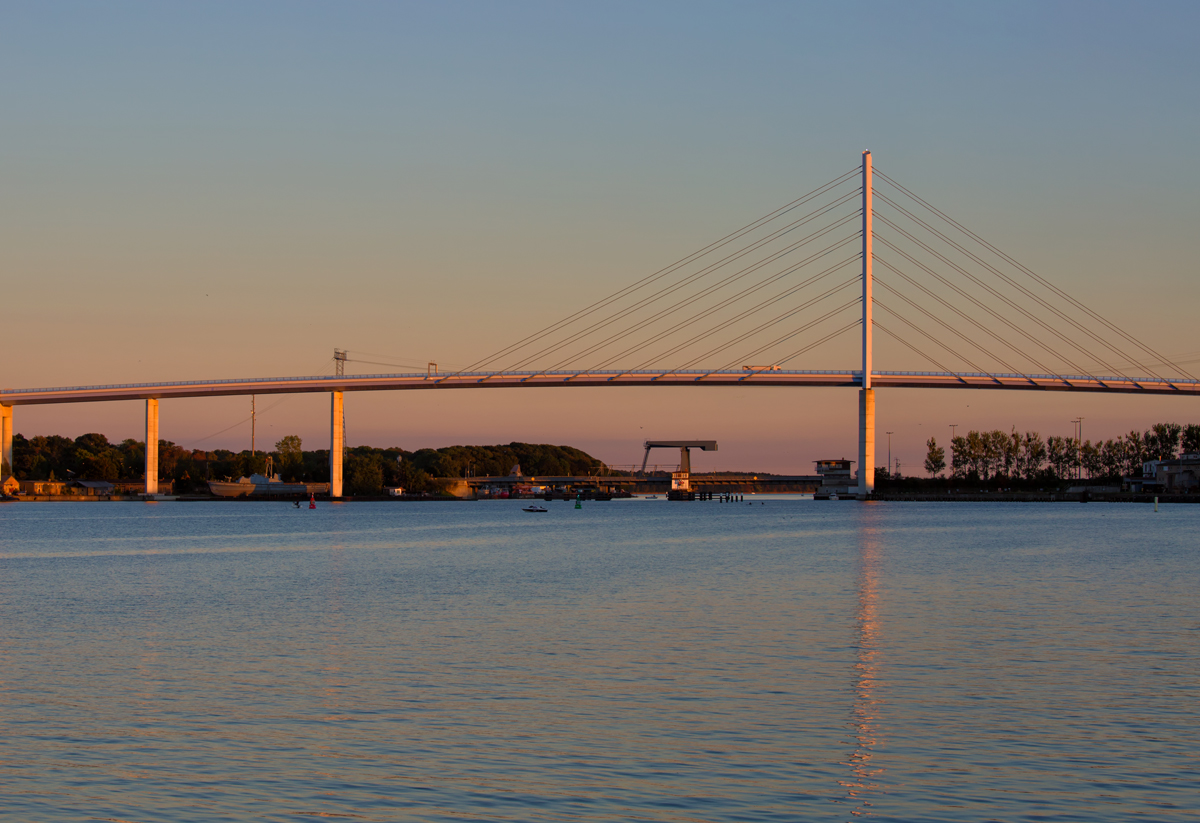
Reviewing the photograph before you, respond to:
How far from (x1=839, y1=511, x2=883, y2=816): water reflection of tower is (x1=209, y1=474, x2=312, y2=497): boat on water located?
133 m

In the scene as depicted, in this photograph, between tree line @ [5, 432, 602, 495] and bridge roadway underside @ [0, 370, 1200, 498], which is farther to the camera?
tree line @ [5, 432, 602, 495]

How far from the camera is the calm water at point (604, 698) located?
34.3 ft

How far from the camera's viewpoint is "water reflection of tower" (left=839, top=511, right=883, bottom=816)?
10.6 meters

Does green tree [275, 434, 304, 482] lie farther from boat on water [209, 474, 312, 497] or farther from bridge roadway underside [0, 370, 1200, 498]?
bridge roadway underside [0, 370, 1200, 498]

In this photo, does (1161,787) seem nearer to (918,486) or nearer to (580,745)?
(580,745)

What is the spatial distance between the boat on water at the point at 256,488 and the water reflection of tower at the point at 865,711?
13325 cm

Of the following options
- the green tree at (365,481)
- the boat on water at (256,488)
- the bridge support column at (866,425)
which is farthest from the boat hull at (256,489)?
the bridge support column at (866,425)

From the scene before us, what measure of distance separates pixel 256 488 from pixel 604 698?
5886 inches

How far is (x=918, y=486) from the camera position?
144 metres

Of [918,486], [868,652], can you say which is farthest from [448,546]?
[918,486]

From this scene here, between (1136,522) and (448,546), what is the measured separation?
46663 millimetres

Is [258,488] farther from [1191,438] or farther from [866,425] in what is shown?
[1191,438]

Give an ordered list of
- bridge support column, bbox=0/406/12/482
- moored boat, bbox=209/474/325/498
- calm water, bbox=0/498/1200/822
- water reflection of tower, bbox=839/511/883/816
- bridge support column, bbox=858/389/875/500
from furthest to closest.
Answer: moored boat, bbox=209/474/325/498
bridge support column, bbox=0/406/12/482
bridge support column, bbox=858/389/875/500
water reflection of tower, bbox=839/511/883/816
calm water, bbox=0/498/1200/822

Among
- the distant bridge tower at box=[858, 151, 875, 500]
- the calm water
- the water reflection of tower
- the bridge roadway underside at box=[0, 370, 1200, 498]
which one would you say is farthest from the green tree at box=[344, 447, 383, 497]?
the water reflection of tower
